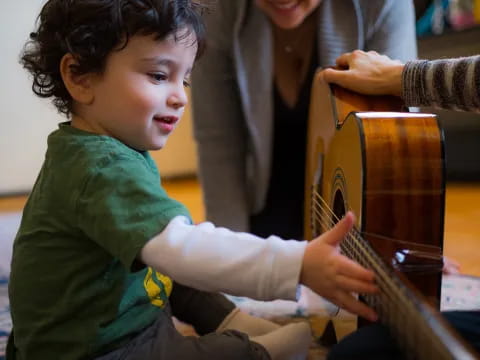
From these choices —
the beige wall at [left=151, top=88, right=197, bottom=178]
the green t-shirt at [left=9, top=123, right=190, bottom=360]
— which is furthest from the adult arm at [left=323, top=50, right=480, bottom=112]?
the beige wall at [left=151, top=88, right=197, bottom=178]

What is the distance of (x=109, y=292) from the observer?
2.34 ft

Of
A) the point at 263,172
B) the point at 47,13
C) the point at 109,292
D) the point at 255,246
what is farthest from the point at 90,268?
the point at 263,172

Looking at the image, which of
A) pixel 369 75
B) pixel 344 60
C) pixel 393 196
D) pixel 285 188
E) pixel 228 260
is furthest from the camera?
pixel 285 188

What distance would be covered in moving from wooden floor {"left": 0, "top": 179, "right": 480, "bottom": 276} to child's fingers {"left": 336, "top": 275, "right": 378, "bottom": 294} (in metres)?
0.96

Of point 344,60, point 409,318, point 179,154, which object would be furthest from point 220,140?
point 179,154

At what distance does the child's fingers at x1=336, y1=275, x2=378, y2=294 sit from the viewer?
0.51 meters

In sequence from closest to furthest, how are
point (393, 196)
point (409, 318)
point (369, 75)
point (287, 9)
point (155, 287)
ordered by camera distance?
point (409, 318) → point (393, 196) → point (155, 287) → point (369, 75) → point (287, 9)

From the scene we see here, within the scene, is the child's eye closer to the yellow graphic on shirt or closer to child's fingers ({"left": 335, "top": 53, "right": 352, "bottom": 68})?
the yellow graphic on shirt

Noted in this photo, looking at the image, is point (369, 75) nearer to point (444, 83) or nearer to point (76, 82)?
point (444, 83)

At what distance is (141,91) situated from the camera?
70cm

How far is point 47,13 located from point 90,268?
361 millimetres

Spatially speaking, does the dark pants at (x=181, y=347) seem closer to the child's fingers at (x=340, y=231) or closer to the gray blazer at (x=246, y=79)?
the child's fingers at (x=340, y=231)

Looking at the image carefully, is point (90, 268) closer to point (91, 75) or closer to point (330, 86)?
point (91, 75)

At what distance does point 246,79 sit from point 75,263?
83 cm
